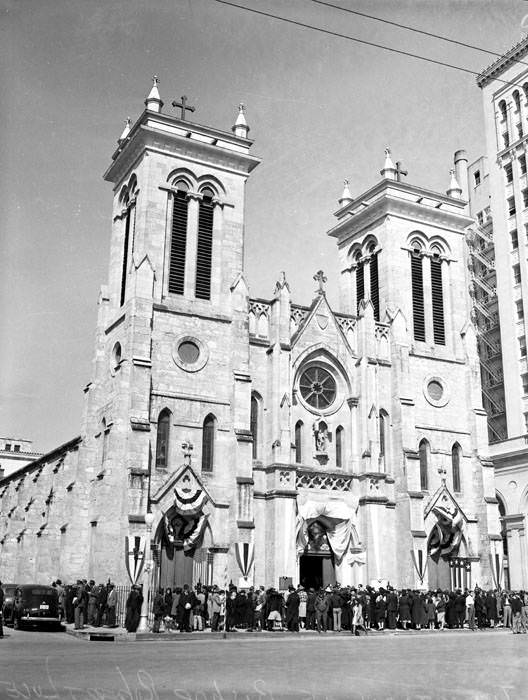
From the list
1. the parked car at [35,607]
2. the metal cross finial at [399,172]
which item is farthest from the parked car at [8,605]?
the metal cross finial at [399,172]

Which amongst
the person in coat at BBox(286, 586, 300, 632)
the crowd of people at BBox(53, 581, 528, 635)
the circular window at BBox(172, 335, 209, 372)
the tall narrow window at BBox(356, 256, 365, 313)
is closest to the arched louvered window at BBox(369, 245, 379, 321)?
the tall narrow window at BBox(356, 256, 365, 313)

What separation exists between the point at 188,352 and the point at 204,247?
5423 millimetres

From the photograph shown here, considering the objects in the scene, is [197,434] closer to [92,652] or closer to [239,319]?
[239,319]

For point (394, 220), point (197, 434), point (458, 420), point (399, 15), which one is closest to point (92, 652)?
point (399, 15)

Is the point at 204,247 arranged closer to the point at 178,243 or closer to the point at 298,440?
the point at 178,243

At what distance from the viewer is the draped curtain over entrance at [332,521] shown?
3769 centimetres

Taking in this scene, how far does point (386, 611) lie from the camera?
109 feet

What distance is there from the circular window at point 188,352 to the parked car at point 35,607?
1146 centimetres

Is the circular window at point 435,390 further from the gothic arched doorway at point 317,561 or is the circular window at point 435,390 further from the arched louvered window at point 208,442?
the arched louvered window at point 208,442

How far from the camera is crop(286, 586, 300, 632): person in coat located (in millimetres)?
29594

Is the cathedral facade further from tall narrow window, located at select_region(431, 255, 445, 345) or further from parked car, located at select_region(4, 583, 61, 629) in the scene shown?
parked car, located at select_region(4, 583, 61, 629)

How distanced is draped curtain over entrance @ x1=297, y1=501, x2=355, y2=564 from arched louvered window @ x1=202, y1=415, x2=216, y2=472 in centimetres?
466

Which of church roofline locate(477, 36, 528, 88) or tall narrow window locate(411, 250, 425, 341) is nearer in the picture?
tall narrow window locate(411, 250, 425, 341)

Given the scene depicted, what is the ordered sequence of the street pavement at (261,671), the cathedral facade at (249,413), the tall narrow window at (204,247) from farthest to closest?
the tall narrow window at (204,247) → the cathedral facade at (249,413) → the street pavement at (261,671)
